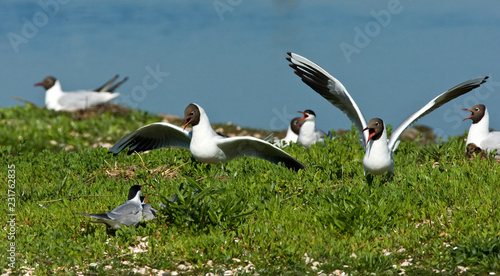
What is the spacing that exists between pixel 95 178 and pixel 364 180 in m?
4.60

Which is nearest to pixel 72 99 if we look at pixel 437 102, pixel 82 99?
pixel 82 99

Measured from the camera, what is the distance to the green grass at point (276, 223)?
6.17 meters

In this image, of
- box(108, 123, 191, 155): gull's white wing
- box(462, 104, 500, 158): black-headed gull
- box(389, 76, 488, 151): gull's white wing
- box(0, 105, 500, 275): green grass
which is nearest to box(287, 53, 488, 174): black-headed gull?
box(389, 76, 488, 151): gull's white wing

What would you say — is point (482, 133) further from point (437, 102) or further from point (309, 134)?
point (309, 134)

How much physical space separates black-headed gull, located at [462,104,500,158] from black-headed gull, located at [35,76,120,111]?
14.6m

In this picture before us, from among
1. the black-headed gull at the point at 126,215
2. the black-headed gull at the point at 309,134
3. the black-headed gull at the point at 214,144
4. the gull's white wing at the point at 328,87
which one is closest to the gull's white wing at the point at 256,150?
the black-headed gull at the point at 214,144

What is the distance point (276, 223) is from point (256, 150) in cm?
253

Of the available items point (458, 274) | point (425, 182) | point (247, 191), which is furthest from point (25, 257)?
point (425, 182)

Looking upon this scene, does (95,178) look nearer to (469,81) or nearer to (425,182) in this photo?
(425,182)

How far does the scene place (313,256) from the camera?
6.16 m

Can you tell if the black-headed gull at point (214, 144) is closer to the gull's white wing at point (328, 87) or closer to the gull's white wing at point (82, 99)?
the gull's white wing at point (328, 87)

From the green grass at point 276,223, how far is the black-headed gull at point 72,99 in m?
12.1

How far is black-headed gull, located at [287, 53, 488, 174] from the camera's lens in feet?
26.7

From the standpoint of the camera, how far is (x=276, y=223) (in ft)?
23.0
